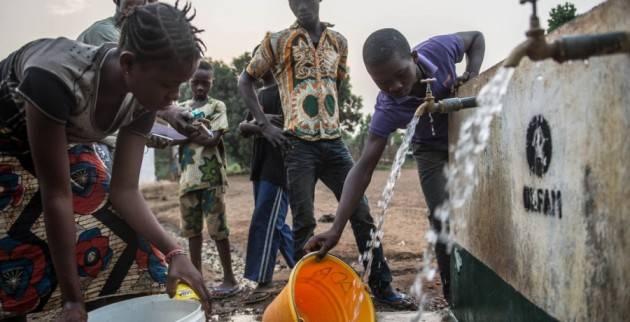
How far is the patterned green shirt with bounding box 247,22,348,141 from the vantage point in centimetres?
315

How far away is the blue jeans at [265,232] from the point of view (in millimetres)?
3439

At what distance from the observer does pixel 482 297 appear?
2.03 meters

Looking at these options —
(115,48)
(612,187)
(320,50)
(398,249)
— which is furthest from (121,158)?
(398,249)

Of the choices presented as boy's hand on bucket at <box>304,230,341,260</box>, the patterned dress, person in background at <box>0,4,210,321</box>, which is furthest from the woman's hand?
boy's hand on bucket at <box>304,230,341,260</box>

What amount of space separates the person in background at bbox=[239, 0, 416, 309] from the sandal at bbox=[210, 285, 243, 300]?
2.04ft

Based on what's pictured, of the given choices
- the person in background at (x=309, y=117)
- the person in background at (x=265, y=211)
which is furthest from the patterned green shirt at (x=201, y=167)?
the person in background at (x=309, y=117)

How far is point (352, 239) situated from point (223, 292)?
99.2 inches

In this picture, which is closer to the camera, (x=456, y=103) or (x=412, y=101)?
(x=456, y=103)

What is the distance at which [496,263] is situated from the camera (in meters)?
1.89

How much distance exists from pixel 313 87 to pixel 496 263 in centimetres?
170

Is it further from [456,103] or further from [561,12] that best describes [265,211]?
[561,12]

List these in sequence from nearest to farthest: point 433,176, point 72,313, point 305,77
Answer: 1. point 72,313
2. point 433,176
3. point 305,77

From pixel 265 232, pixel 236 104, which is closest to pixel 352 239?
pixel 265 232

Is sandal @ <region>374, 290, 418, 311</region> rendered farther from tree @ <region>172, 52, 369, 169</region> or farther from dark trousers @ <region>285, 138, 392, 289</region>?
tree @ <region>172, 52, 369, 169</region>
